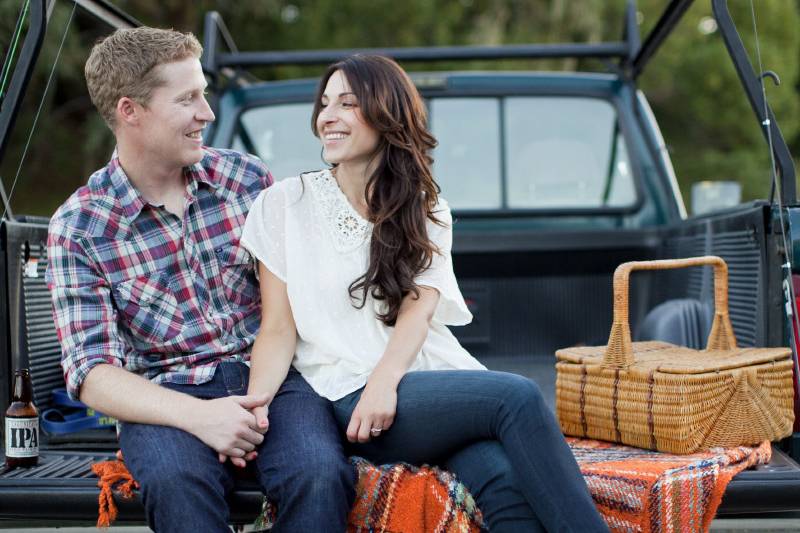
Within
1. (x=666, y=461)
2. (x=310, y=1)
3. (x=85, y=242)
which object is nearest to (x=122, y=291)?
(x=85, y=242)

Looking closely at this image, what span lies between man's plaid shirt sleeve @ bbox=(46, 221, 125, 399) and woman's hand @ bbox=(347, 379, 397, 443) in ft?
2.07

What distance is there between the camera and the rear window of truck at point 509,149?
4.32 meters

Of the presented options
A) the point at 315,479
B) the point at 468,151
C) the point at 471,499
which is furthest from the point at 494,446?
the point at 468,151

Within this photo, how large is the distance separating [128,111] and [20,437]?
2.96 feet

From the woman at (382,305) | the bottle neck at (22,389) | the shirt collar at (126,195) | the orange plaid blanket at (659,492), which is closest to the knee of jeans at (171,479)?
the woman at (382,305)

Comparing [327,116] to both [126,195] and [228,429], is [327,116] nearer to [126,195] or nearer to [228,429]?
[126,195]

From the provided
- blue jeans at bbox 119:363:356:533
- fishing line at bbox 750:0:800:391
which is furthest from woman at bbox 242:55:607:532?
fishing line at bbox 750:0:800:391

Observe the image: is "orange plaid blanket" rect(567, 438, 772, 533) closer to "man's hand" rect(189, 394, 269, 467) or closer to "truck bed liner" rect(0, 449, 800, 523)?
"truck bed liner" rect(0, 449, 800, 523)

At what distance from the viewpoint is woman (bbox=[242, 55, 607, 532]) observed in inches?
94.2

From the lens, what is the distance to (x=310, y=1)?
57.3 feet

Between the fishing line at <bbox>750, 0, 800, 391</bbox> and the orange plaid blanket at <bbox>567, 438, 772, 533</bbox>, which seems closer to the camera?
the orange plaid blanket at <bbox>567, 438, 772, 533</bbox>

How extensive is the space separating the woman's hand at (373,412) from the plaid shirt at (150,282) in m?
0.45

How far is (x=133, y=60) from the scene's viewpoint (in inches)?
104

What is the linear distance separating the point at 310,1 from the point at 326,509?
52.7 ft
